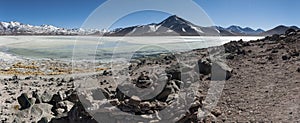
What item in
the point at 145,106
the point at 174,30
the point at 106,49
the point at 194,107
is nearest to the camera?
the point at 145,106

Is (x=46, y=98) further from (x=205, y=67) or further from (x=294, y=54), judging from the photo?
(x=294, y=54)

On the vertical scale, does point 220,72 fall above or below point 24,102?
above

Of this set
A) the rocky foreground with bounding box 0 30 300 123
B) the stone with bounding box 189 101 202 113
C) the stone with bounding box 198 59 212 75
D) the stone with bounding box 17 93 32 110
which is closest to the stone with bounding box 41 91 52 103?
the rocky foreground with bounding box 0 30 300 123

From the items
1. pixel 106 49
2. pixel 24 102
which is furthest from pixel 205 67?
pixel 106 49

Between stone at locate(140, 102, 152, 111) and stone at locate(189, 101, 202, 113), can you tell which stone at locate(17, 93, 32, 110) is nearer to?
stone at locate(140, 102, 152, 111)

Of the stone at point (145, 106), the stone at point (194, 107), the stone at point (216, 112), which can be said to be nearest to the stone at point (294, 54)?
the stone at point (216, 112)

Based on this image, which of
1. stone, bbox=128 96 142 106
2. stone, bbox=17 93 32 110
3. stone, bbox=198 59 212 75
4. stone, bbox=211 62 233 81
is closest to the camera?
stone, bbox=128 96 142 106

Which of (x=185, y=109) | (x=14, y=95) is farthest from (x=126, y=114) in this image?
(x=14, y=95)

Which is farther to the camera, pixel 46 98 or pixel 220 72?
pixel 46 98

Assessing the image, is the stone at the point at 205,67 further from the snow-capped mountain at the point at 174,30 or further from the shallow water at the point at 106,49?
the snow-capped mountain at the point at 174,30

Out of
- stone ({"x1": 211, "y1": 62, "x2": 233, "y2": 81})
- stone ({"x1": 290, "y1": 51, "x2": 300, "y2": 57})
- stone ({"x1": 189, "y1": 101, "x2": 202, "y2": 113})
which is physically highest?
stone ({"x1": 290, "y1": 51, "x2": 300, "y2": 57})

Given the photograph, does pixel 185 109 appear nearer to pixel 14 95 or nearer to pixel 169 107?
pixel 169 107

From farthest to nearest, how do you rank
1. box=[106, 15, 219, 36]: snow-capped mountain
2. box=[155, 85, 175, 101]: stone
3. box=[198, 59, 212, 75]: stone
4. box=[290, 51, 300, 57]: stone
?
box=[106, 15, 219, 36]: snow-capped mountain → box=[290, 51, 300, 57]: stone → box=[198, 59, 212, 75]: stone → box=[155, 85, 175, 101]: stone

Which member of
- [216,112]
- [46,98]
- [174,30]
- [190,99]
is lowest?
[46,98]
